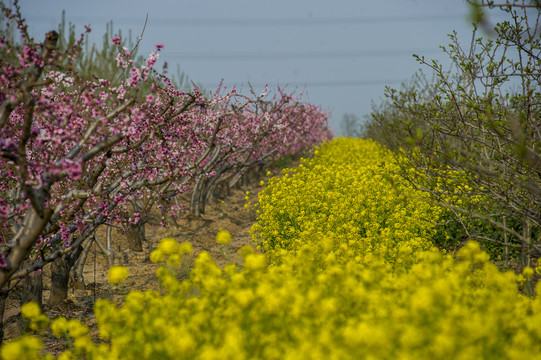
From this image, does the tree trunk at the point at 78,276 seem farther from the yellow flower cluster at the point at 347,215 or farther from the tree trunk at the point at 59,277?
the yellow flower cluster at the point at 347,215

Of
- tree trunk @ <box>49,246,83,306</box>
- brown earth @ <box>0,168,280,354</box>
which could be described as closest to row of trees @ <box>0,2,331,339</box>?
tree trunk @ <box>49,246,83,306</box>

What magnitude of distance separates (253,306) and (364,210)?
5613 mm

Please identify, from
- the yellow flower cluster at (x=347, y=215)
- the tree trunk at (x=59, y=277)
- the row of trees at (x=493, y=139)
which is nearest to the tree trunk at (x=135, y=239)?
the tree trunk at (x=59, y=277)

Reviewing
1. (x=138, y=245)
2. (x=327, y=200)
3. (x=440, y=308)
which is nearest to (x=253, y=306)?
(x=440, y=308)

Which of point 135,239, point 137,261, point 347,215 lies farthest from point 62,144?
point 135,239

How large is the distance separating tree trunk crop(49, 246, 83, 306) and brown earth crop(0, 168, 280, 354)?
0.46 ft

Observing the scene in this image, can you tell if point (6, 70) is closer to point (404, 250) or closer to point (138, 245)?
point (404, 250)

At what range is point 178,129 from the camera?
7.62 meters

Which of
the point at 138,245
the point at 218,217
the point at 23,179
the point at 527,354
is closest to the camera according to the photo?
the point at 527,354

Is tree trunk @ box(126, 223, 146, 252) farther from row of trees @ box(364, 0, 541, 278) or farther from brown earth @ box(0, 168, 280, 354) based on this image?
row of trees @ box(364, 0, 541, 278)

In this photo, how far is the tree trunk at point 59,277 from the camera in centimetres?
820

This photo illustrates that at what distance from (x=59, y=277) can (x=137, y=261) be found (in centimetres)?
308

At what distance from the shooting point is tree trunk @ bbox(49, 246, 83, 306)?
8.20 metres

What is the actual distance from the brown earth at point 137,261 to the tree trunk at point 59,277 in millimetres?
142
